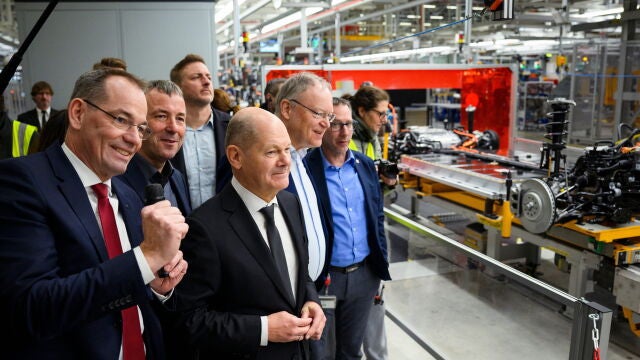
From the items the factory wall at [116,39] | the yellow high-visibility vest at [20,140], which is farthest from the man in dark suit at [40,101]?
the yellow high-visibility vest at [20,140]

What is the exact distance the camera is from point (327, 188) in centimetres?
238

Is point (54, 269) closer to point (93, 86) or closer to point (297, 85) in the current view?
point (93, 86)

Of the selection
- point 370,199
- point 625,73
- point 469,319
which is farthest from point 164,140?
point 625,73

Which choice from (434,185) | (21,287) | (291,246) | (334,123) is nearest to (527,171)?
(434,185)

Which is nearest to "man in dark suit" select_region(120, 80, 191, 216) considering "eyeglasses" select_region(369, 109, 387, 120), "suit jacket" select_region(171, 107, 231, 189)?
"suit jacket" select_region(171, 107, 231, 189)

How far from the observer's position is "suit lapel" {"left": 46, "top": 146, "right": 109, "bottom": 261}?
3.92 ft

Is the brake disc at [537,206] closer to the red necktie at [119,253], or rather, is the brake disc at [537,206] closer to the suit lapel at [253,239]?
the suit lapel at [253,239]

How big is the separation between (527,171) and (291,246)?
14.4 feet

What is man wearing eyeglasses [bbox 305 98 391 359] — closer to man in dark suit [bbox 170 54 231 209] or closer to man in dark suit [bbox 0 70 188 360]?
man in dark suit [bbox 170 54 231 209]

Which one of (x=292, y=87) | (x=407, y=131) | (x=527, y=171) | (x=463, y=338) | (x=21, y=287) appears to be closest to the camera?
(x=21, y=287)

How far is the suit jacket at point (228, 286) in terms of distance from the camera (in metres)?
1.47

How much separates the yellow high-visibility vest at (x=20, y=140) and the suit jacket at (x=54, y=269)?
232cm

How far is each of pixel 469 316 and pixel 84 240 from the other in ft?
12.6

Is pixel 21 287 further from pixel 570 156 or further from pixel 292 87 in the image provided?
pixel 570 156
